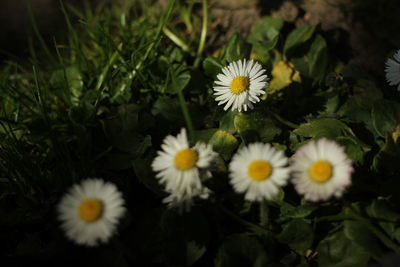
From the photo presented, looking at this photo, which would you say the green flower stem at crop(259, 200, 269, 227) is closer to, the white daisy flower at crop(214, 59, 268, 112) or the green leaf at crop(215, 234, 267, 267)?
the green leaf at crop(215, 234, 267, 267)

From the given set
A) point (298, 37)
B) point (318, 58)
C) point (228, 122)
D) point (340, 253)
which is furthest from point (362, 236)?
point (298, 37)

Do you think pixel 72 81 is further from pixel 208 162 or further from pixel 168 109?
pixel 208 162

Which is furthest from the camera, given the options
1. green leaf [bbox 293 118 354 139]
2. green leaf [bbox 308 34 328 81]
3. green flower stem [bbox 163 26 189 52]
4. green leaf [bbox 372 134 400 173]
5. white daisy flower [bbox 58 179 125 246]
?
green flower stem [bbox 163 26 189 52]

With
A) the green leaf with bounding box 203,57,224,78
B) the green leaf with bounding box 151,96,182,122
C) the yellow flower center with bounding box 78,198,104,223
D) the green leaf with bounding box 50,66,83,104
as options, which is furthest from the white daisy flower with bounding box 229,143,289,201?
the green leaf with bounding box 50,66,83,104

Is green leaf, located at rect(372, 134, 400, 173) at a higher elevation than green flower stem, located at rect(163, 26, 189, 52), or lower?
lower

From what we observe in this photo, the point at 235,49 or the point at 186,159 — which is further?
the point at 235,49

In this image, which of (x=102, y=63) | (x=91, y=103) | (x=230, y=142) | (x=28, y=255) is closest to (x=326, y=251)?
(x=230, y=142)

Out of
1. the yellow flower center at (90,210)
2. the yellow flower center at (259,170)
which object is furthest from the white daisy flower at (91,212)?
the yellow flower center at (259,170)

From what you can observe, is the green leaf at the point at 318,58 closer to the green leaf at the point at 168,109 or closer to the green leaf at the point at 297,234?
the green leaf at the point at 168,109
